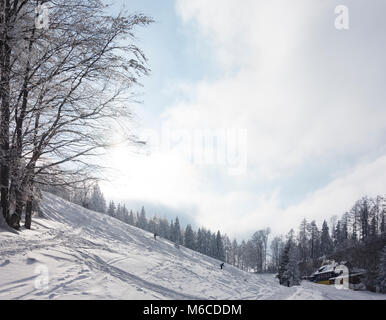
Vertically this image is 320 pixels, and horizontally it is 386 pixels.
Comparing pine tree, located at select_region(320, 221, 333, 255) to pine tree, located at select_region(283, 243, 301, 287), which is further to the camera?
pine tree, located at select_region(320, 221, 333, 255)

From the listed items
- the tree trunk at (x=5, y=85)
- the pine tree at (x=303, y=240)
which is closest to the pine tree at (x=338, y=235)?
the pine tree at (x=303, y=240)

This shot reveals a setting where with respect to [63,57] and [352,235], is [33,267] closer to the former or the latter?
[63,57]

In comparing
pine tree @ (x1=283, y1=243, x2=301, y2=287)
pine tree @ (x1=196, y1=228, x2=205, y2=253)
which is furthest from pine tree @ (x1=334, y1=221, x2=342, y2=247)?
pine tree @ (x1=196, y1=228, x2=205, y2=253)

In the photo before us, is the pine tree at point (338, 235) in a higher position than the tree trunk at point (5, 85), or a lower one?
lower

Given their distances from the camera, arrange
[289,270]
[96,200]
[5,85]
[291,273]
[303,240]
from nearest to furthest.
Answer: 1. [5,85]
2. [289,270]
3. [291,273]
4. [96,200]
5. [303,240]

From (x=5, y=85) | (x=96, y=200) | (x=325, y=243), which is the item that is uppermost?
(x=5, y=85)

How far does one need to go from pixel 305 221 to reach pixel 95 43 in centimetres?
10028

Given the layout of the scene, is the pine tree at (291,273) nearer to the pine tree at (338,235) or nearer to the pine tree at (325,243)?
the pine tree at (325,243)

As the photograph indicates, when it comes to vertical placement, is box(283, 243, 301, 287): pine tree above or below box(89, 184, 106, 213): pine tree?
below

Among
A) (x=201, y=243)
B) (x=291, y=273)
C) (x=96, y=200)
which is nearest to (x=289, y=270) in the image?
(x=291, y=273)

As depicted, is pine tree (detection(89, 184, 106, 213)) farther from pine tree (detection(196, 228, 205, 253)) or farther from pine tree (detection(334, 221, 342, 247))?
pine tree (detection(334, 221, 342, 247))

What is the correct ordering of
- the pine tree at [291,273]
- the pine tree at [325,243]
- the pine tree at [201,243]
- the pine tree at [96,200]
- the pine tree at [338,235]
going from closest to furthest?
the pine tree at [96,200]
the pine tree at [291,273]
the pine tree at [325,243]
the pine tree at [338,235]
the pine tree at [201,243]

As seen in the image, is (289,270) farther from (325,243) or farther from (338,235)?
(338,235)
